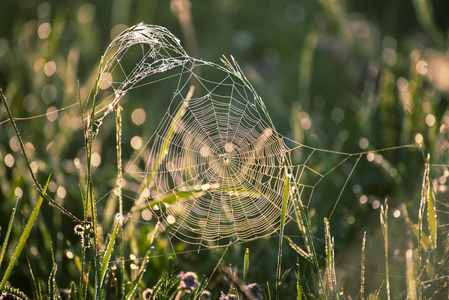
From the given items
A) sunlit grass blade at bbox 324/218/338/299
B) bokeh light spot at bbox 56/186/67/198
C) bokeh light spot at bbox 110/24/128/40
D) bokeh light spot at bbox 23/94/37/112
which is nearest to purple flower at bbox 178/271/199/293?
sunlit grass blade at bbox 324/218/338/299

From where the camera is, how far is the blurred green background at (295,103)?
5.63ft

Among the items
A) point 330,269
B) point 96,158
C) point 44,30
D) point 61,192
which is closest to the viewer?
point 330,269

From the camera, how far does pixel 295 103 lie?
8.90ft

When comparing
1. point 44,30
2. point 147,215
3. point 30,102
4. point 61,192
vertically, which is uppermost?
point 44,30

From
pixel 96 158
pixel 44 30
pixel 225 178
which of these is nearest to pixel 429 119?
pixel 225 178

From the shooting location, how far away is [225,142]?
2.23 m

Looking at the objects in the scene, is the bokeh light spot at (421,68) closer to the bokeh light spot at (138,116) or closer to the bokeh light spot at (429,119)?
the bokeh light spot at (429,119)

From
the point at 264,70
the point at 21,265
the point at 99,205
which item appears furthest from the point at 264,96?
the point at 21,265

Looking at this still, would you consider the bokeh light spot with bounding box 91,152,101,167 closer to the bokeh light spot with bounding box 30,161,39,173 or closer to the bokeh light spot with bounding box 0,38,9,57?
the bokeh light spot with bounding box 30,161,39,173

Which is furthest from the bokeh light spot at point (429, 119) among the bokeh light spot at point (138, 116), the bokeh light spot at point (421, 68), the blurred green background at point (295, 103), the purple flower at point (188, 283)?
the bokeh light spot at point (138, 116)

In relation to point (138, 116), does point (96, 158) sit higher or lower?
lower

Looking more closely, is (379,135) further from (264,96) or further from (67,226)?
(67,226)

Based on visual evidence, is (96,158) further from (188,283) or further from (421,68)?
(421,68)

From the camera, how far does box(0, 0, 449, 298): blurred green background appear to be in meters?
1.71
